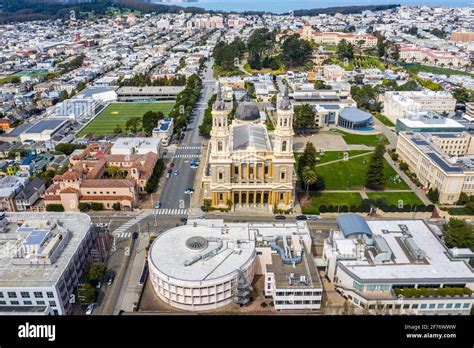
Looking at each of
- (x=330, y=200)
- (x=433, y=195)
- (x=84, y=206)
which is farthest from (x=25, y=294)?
(x=433, y=195)

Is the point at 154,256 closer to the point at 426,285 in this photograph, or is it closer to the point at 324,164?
the point at 426,285

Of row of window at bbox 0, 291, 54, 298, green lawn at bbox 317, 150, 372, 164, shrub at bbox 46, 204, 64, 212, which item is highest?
row of window at bbox 0, 291, 54, 298

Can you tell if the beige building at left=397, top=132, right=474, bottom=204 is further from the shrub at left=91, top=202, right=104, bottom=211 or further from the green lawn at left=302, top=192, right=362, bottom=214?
the shrub at left=91, top=202, right=104, bottom=211

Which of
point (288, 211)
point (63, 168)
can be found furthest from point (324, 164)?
point (63, 168)

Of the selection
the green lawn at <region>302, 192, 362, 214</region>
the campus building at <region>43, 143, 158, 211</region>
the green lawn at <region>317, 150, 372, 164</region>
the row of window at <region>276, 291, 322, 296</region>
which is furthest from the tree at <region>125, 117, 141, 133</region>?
the row of window at <region>276, 291, 322, 296</region>

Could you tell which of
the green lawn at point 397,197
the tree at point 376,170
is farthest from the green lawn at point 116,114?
the green lawn at point 397,197

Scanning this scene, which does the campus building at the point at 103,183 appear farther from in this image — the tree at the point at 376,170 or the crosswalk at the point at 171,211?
the tree at the point at 376,170

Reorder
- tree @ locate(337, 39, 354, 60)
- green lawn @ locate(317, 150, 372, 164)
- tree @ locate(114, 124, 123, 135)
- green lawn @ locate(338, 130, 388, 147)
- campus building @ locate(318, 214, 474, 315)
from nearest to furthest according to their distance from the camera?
campus building @ locate(318, 214, 474, 315), green lawn @ locate(317, 150, 372, 164), green lawn @ locate(338, 130, 388, 147), tree @ locate(114, 124, 123, 135), tree @ locate(337, 39, 354, 60)

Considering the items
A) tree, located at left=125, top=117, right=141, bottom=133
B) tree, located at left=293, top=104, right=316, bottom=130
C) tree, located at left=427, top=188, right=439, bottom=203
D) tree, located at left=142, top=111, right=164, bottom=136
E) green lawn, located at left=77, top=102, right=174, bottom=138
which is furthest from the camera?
green lawn, located at left=77, top=102, right=174, bottom=138
